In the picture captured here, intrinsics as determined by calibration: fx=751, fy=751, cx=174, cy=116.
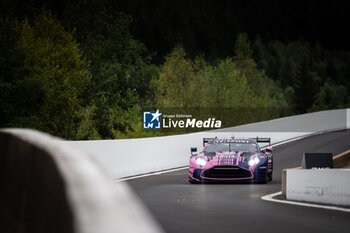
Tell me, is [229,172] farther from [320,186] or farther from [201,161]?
[320,186]

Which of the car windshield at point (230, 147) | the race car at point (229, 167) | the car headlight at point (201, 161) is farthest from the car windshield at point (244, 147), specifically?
the car headlight at point (201, 161)

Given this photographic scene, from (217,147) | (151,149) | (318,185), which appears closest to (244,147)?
(217,147)

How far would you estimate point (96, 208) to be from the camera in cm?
269

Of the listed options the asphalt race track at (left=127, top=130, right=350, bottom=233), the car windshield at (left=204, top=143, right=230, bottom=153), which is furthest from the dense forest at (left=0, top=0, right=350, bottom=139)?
the car windshield at (left=204, top=143, right=230, bottom=153)

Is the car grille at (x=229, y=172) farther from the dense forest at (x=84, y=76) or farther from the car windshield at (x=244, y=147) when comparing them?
the dense forest at (x=84, y=76)

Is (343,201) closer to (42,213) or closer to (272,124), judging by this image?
(42,213)

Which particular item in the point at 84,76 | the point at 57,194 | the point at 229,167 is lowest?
the point at 229,167

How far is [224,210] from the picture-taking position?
12.1 meters

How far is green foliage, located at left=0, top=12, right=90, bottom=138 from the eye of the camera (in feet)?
111

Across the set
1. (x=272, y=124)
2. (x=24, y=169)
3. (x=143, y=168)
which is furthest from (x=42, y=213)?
(x=272, y=124)
